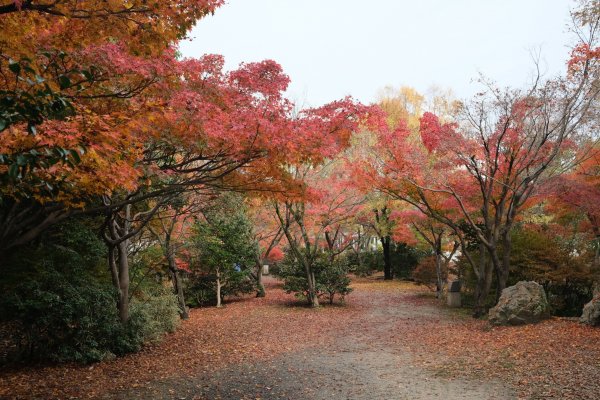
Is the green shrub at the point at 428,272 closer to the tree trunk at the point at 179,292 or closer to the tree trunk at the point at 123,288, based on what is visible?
the tree trunk at the point at 179,292

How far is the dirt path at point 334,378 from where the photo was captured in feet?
17.4

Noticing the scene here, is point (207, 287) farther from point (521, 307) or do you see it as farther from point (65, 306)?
point (521, 307)

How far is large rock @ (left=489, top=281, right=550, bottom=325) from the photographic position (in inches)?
364

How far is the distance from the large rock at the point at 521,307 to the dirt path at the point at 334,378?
2.55 m

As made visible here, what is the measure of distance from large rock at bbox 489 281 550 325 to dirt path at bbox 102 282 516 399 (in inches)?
100

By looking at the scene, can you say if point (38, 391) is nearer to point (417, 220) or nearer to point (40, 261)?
point (40, 261)

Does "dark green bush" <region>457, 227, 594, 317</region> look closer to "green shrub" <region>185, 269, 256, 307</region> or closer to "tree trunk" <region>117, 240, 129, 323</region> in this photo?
"green shrub" <region>185, 269, 256, 307</region>

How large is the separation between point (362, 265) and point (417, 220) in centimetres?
1046

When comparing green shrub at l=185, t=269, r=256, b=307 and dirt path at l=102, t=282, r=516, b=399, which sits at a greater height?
green shrub at l=185, t=269, r=256, b=307

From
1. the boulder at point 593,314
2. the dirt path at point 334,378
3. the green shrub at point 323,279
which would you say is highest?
the green shrub at point 323,279

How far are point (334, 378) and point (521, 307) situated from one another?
5.60m

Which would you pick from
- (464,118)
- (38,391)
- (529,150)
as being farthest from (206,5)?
(529,150)

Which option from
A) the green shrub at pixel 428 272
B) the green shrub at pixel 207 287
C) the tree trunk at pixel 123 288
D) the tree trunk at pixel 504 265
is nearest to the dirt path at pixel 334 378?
the tree trunk at pixel 123 288

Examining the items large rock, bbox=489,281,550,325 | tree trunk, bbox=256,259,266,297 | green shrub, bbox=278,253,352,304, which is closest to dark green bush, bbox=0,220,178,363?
green shrub, bbox=278,253,352,304
